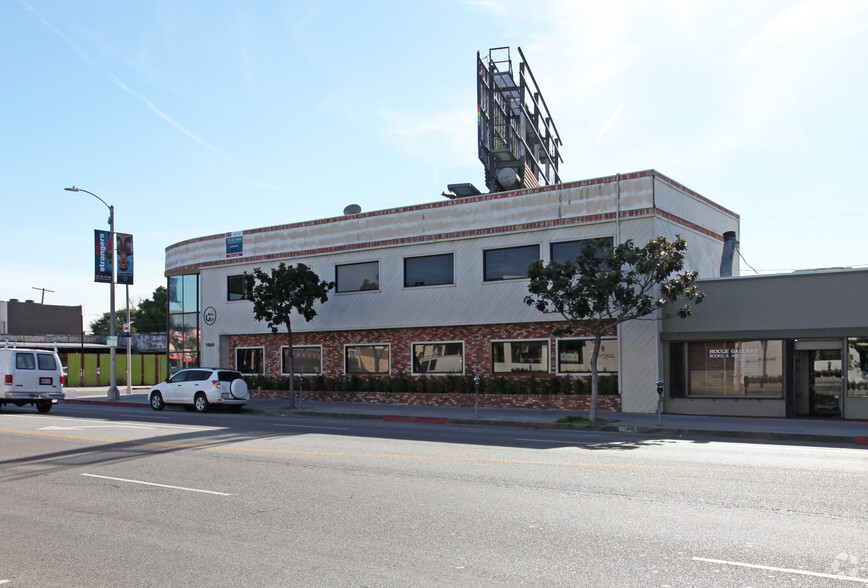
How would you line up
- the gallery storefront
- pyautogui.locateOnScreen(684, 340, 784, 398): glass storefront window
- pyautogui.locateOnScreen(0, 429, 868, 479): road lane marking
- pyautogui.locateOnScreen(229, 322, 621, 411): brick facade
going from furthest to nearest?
1. pyautogui.locateOnScreen(229, 322, 621, 411): brick facade
2. pyautogui.locateOnScreen(684, 340, 784, 398): glass storefront window
3. the gallery storefront
4. pyautogui.locateOnScreen(0, 429, 868, 479): road lane marking

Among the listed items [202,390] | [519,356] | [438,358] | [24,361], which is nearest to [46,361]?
[24,361]

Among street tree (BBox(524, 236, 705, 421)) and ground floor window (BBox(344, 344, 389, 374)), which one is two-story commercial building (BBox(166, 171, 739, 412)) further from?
street tree (BBox(524, 236, 705, 421))

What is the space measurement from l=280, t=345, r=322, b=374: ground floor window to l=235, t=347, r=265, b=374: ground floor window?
133cm

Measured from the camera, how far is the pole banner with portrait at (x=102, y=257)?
112 ft

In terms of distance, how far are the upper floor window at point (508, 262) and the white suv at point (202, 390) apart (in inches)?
374

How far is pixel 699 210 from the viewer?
26.7m

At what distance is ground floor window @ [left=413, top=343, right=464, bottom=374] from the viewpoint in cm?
2775

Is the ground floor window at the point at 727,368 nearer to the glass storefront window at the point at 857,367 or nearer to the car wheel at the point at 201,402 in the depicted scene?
the glass storefront window at the point at 857,367

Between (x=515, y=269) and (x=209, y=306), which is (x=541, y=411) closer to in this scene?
(x=515, y=269)

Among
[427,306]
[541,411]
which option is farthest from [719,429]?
[427,306]

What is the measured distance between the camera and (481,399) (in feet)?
87.7

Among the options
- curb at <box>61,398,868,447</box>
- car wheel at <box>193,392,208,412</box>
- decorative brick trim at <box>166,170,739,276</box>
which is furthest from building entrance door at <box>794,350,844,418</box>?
car wheel at <box>193,392,208,412</box>

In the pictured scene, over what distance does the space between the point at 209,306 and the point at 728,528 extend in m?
30.0

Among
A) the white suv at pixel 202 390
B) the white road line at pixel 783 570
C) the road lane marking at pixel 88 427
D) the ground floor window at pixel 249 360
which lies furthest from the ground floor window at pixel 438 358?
the white road line at pixel 783 570
